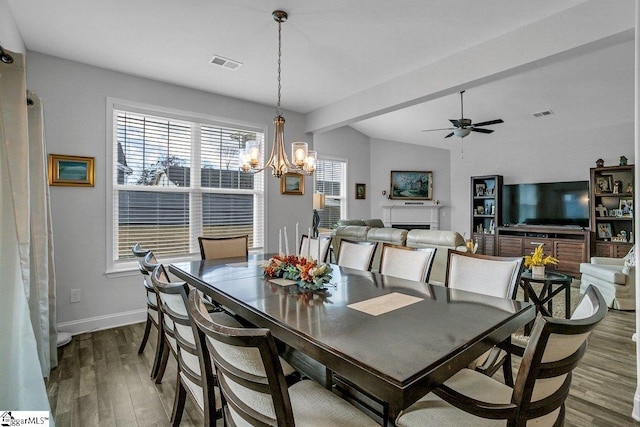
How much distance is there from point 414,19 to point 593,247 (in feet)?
18.4

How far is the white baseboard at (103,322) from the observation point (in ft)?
10.7

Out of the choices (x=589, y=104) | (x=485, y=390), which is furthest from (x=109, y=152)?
(x=589, y=104)

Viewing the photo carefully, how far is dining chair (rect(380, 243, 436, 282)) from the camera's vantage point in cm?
238

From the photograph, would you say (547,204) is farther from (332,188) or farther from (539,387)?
(539,387)

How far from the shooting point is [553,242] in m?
6.21

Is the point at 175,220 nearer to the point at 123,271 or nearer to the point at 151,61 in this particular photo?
the point at 123,271

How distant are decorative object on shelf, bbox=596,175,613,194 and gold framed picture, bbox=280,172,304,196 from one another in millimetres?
5225

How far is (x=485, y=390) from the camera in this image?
1394mm

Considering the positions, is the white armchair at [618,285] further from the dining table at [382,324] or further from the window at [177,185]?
the window at [177,185]

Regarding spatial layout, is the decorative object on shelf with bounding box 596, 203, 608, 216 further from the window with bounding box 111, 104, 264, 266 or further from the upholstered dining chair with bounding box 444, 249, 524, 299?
the window with bounding box 111, 104, 264, 266

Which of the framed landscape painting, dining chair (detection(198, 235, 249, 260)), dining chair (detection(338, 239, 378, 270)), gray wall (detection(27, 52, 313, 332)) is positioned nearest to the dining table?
dining chair (detection(338, 239, 378, 270))

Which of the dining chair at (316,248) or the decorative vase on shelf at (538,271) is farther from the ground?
the dining chair at (316,248)

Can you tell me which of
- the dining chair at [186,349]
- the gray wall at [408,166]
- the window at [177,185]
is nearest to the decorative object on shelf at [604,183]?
the gray wall at [408,166]

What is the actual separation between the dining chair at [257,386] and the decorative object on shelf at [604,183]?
6.61 metres
